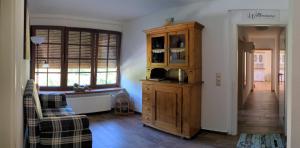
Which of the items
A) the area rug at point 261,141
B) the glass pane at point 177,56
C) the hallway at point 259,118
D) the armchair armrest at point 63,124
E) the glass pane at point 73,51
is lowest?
the area rug at point 261,141

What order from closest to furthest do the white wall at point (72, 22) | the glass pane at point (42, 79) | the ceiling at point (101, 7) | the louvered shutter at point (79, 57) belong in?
the ceiling at point (101, 7) → the white wall at point (72, 22) → the glass pane at point (42, 79) → the louvered shutter at point (79, 57)

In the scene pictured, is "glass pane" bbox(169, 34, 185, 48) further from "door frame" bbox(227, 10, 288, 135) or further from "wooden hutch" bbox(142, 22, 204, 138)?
"door frame" bbox(227, 10, 288, 135)

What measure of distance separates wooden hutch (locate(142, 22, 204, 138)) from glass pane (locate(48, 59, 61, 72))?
7.23 feet

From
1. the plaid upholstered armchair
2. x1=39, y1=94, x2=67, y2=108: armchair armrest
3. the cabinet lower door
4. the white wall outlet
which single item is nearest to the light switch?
the white wall outlet

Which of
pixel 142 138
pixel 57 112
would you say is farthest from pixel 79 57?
pixel 142 138

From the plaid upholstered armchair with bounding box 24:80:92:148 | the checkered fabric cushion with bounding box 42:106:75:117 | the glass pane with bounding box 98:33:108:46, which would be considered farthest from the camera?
the glass pane with bounding box 98:33:108:46

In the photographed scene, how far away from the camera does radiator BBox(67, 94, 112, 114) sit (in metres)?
5.57

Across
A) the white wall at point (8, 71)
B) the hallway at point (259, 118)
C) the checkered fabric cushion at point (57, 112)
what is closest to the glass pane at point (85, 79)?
the checkered fabric cushion at point (57, 112)

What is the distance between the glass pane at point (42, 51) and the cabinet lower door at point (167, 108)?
2720mm

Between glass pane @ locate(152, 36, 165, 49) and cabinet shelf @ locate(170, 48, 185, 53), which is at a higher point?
glass pane @ locate(152, 36, 165, 49)

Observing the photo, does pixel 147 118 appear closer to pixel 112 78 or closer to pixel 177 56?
pixel 177 56

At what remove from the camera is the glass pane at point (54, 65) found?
5594 millimetres

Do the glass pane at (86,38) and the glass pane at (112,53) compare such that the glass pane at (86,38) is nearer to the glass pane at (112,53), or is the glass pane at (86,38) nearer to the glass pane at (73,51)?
the glass pane at (73,51)

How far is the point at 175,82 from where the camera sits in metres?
4.37
